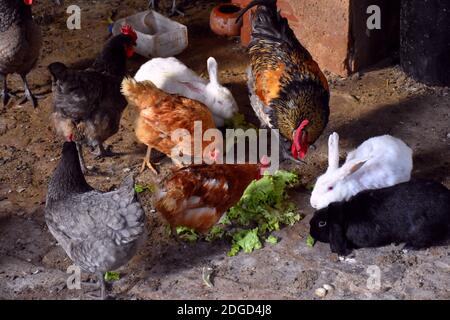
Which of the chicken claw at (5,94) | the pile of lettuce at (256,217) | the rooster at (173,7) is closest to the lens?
the pile of lettuce at (256,217)

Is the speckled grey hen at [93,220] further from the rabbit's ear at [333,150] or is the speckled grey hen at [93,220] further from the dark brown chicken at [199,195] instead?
the rabbit's ear at [333,150]

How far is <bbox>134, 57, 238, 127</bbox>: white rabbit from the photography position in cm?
623

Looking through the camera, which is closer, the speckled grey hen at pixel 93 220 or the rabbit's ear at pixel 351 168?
the speckled grey hen at pixel 93 220

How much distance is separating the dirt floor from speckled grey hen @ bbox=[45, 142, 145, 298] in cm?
38

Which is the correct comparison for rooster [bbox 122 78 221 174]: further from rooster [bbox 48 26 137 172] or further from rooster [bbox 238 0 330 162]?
rooster [bbox 238 0 330 162]

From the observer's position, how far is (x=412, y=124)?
630cm

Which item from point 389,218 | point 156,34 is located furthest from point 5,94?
point 389,218

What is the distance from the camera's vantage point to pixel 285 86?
563cm

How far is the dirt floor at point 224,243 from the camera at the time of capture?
15.6ft

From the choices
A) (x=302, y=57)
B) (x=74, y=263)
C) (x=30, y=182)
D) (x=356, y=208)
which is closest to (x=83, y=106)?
(x=30, y=182)

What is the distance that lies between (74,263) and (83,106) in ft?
4.23

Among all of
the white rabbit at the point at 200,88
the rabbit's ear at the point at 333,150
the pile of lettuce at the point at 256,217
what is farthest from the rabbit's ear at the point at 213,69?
the rabbit's ear at the point at 333,150

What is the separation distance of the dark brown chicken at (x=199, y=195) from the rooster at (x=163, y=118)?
46 cm

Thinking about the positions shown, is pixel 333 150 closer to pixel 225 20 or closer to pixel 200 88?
pixel 200 88
